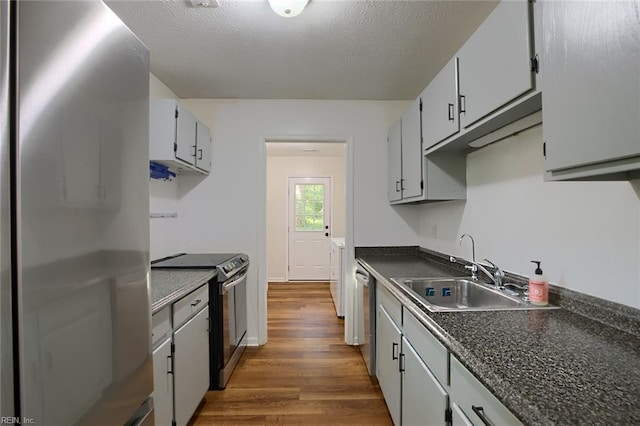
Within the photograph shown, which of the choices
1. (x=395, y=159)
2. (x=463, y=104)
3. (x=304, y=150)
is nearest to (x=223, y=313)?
(x=395, y=159)

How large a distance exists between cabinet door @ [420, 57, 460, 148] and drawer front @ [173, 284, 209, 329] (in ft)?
5.96

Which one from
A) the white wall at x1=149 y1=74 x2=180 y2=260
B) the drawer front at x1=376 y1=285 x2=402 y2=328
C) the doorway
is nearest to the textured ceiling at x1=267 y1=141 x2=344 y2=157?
the doorway

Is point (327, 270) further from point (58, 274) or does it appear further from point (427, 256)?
point (58, 274)

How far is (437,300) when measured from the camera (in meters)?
1.99

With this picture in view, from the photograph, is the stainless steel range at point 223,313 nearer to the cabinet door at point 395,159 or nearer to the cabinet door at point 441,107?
the cabinet door at point 395,159

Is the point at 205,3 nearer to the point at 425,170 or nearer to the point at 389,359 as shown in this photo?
the point at 425,170

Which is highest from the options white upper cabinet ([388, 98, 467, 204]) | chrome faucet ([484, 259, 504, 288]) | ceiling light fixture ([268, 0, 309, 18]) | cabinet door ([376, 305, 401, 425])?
ceiling light fixture ([268, 0, 309, 18])

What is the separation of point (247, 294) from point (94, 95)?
8.62 feet

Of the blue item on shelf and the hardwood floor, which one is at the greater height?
the blue item on shelf

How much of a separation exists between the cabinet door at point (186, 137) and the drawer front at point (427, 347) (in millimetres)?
2007

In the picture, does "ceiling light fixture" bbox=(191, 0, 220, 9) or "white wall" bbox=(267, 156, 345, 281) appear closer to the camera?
"ceiling light fixture" bbox=(191, 0, 220, 9)

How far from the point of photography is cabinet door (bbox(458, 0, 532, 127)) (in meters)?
1.17

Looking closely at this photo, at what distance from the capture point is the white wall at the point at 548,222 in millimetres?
1134

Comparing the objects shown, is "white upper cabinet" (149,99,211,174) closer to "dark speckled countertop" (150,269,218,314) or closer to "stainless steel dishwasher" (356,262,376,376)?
"dark speckled countertop" (150,269,218,314)
